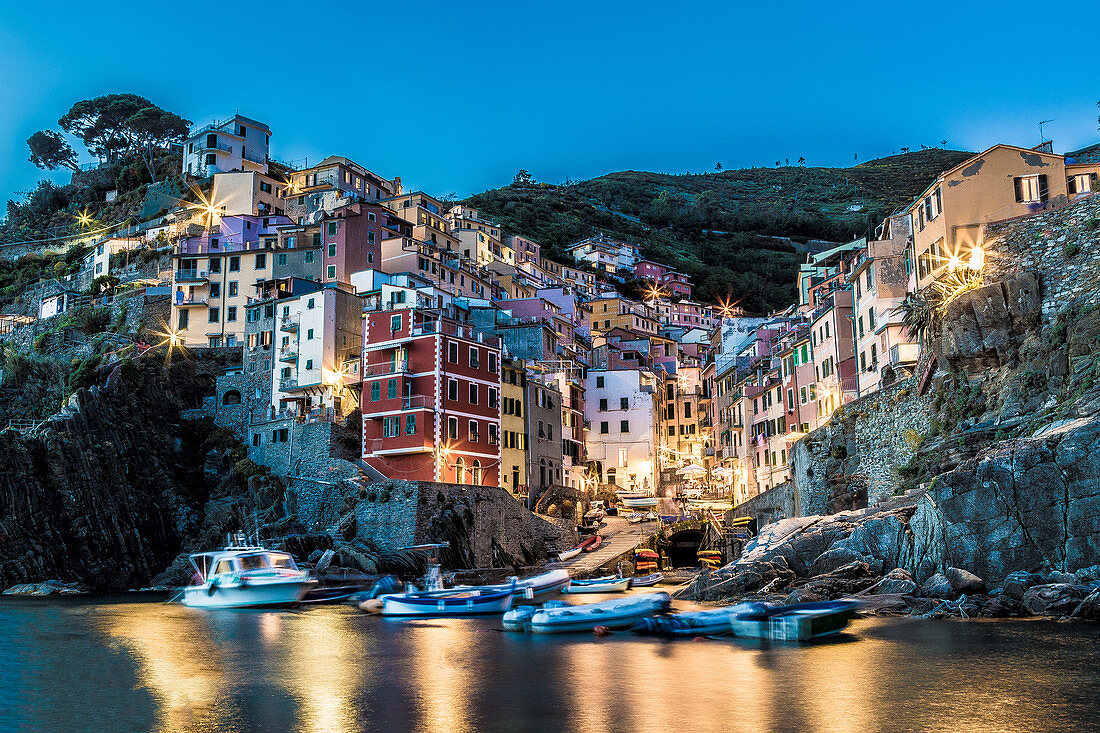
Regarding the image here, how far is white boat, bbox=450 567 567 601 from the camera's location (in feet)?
135

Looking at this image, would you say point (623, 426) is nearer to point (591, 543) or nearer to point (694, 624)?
point (591, 543)

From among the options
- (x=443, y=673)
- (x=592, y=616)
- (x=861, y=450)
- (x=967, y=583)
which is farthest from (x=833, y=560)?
(x=443, y=673)

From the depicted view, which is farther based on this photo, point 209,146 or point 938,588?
point 209,146

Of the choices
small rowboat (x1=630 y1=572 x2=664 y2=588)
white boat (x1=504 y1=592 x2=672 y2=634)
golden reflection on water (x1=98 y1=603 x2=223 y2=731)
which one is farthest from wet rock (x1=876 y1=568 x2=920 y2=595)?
golden reflection on water (x1=98 y1=603 x2=223 y2=731)

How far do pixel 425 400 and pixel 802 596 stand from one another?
30.3 m

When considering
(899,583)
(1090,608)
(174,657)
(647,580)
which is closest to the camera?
(174,657)

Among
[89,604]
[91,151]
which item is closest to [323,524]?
[89,604]

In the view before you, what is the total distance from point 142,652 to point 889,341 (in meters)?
40.3

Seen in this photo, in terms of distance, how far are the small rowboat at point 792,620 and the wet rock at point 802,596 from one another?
3775mm

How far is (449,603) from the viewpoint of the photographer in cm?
3944

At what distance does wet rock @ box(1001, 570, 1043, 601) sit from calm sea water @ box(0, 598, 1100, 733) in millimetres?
2727

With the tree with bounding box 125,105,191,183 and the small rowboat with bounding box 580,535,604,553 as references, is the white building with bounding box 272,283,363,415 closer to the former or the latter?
the small rowboat with bounding box 580,535,604,553

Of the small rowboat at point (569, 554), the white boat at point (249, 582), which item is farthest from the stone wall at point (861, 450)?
the white boat at point (249, 582)

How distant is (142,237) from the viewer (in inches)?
3629
